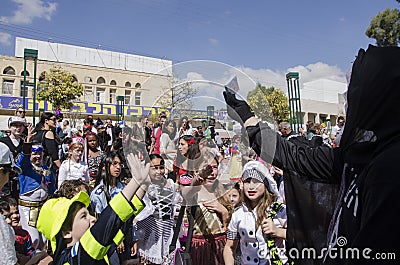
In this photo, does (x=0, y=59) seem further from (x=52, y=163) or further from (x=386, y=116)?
(x=386, y=116)

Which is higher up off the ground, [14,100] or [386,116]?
[14,100]

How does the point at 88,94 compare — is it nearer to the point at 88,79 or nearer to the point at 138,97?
the point at 88,79

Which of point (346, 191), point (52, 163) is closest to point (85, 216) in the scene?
point (346, 191)

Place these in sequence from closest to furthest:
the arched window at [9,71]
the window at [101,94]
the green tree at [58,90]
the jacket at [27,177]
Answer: the jacket at [27,177]
the green tree at [58,90]
the arched window at [9,71]
the window at [101,94]

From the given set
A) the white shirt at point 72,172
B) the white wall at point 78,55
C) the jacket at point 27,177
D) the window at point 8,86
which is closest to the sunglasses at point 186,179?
the jacket at point 27,177

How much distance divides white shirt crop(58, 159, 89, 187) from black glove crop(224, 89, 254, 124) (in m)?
4.08

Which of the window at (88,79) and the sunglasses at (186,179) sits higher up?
the window at (88,79)

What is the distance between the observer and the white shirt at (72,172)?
545 centimetres

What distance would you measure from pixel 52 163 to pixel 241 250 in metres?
4.30

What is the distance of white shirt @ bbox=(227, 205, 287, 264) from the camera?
10.0 feet

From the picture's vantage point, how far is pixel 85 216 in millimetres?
2350

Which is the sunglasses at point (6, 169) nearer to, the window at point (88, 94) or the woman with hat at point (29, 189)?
the woman with hat at point (29, 189)

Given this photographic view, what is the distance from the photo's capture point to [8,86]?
37.2 m

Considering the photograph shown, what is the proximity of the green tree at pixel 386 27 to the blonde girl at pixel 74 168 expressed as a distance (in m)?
15.6
